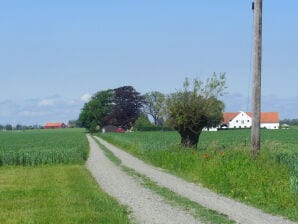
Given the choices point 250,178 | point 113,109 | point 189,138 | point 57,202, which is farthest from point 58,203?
point 113,109

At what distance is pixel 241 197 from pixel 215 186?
2524 millimetres

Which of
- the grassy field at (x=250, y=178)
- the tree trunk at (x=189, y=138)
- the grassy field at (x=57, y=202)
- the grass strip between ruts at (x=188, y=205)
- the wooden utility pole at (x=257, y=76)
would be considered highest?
the wooden utility pole at (x=257, y=76)

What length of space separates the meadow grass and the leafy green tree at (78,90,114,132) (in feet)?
437

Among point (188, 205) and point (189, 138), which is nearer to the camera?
point (188, 205)

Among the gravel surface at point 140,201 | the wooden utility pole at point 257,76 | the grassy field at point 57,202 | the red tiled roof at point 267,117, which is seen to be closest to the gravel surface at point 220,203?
the gravel surface at point 140,201

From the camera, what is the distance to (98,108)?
156 metres

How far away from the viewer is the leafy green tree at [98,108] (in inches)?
6078

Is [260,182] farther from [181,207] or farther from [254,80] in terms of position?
[254,80]

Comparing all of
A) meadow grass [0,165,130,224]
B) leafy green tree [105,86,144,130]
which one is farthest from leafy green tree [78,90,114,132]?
meadow grass [0,165,130,224]

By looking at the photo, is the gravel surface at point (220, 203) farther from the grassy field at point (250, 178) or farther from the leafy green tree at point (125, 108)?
the leafy green tree at point (125, 108)

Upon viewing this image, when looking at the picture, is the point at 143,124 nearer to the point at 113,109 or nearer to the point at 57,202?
the point at 113,109

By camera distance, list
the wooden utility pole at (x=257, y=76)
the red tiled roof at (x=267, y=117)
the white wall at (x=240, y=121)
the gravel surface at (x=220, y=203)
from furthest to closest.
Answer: the red tiled roof at (x=267, y=117) < the white wall at (x=240, y=121) < the wooden utility pole at (x=257, y=76) < the gravel surface at (x=220, y=203)

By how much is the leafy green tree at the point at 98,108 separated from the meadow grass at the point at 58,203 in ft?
437

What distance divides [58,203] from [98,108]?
14191 centimetres
